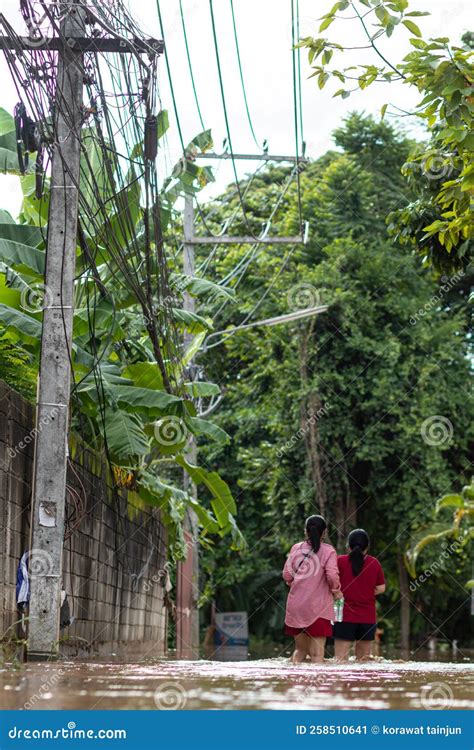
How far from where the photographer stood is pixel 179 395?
43.5 ft

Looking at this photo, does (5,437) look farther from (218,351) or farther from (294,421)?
(218,351)

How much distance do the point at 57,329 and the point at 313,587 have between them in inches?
133

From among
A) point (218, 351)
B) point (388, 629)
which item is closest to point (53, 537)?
point (218, 351)

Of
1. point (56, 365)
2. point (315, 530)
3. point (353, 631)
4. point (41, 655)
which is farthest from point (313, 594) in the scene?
point (56, 365)

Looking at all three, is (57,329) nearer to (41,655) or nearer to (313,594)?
(41,655)

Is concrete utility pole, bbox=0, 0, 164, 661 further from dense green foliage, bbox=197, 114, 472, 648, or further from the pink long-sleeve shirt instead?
dense green foliage, bbox=197, 114, 472, 648

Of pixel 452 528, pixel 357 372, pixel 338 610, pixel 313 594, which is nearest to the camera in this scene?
pixel 313 594

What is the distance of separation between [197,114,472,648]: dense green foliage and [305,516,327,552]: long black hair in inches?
545

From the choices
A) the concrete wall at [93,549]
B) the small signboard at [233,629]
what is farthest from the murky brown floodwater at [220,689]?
the small signboard at [233,629]

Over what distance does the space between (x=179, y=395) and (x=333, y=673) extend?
5.40 metres

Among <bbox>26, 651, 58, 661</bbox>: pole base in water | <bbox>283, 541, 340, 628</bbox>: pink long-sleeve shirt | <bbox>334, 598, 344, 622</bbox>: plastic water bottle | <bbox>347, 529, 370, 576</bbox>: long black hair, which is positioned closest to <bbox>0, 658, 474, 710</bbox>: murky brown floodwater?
<bbox>26, 651, 58, 661</bbox>: pole base in water

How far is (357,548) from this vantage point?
459 inches

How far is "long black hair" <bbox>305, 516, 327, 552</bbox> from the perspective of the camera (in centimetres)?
1087

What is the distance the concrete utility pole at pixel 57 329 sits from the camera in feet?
29.8
